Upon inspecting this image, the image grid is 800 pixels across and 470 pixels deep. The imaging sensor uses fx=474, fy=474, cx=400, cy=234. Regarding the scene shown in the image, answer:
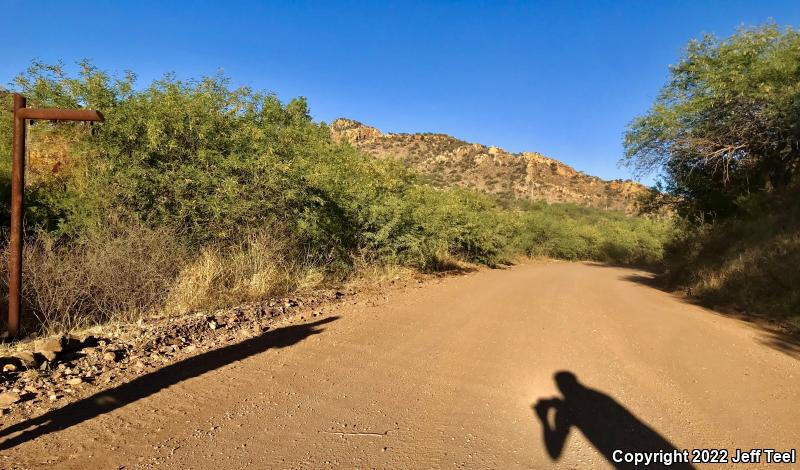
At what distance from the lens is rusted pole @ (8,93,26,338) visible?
5898 mm

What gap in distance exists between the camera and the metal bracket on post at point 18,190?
A: 591 cm

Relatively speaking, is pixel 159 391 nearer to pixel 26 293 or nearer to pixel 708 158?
pixel 26 293

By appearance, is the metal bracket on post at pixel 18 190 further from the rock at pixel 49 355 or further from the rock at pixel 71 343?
the rock at pixel 49 355

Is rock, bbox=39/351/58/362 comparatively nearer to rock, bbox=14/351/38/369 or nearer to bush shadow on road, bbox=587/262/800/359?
rock, bbox=14/351/38/369

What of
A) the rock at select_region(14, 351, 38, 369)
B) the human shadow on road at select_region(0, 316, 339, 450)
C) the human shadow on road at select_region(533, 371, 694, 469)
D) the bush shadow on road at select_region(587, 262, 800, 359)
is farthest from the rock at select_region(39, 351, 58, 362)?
the bush shadow on road at select_region(587, 262, 800, 359)

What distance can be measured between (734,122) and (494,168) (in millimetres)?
68379

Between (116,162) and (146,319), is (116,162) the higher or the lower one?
the higher one

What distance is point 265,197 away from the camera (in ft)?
34.8

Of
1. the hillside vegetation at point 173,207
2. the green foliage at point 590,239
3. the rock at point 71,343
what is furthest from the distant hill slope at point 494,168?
the rock at point 71,343

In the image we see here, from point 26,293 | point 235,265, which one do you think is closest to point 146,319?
point 26,293

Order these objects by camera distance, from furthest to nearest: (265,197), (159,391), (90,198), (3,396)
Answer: (265,197) → (90,198) → (159,391) → (3,396)

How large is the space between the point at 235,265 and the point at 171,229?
1390 millimetres

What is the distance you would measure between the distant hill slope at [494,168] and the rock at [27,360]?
207ft

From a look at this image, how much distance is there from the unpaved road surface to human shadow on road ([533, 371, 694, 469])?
0.05 feet
